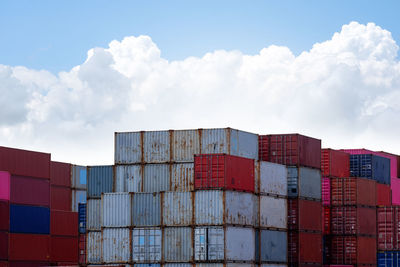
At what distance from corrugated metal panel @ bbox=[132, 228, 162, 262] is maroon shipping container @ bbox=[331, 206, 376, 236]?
18.2 metres

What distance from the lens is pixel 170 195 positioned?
60.6 metres

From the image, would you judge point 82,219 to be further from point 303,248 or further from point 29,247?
point 303,248

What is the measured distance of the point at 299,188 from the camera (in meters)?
66.6

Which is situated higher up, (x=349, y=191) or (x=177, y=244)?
(x=349, y=191)

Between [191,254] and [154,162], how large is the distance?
703 cm

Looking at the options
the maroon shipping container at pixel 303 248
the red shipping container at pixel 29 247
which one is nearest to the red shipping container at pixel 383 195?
the maroon shipping container at pixel 303 248

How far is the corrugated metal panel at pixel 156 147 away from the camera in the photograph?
6334 cm

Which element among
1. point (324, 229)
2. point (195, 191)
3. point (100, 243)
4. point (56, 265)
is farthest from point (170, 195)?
point (56, 265)

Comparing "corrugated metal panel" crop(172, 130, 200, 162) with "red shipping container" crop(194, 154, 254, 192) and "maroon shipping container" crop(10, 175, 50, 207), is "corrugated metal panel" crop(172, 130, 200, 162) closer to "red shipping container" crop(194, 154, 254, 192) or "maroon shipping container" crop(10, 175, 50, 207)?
"red shipping container" crop(194, 154, 254, 192)

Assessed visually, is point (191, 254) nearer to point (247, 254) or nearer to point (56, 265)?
point (247, 254)

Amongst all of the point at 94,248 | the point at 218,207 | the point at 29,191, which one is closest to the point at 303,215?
the point at 218,207

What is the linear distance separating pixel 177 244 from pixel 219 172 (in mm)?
5217

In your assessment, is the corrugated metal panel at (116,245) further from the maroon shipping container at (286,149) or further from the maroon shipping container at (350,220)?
the maroon shipping container at (350,220)

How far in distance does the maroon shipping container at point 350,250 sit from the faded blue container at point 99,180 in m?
19.1
